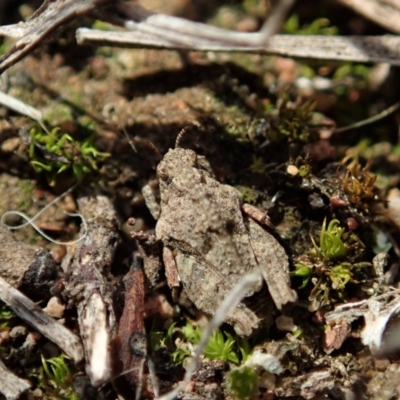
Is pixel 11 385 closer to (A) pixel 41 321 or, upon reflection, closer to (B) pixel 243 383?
(A) pixel 41 321

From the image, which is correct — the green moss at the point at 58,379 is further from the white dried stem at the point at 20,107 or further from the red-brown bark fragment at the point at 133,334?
the white dried stem at the point at 20,107

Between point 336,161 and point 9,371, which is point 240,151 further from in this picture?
point 9,371

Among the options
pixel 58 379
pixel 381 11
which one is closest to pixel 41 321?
pixel 58 379

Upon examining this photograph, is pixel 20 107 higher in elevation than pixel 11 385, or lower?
higher

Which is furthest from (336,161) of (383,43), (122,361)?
(122,361)

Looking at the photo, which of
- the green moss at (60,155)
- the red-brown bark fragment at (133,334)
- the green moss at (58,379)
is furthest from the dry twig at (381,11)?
the green moss at (58,379)

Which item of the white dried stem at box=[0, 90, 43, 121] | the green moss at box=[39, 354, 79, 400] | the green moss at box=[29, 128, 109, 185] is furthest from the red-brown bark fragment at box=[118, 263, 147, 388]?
the white dried stem at box=[0, 90, 43, 121]
